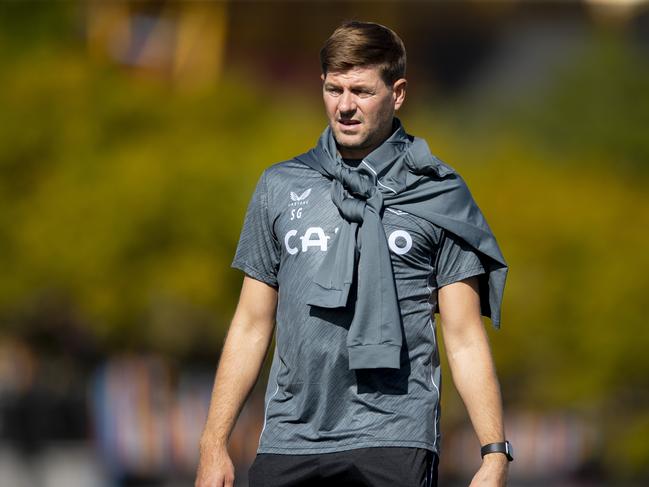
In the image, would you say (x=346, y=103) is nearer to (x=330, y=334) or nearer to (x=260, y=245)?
(x=260, y=245)

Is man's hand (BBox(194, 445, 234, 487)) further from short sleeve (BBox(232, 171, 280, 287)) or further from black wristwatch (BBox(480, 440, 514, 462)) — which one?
black wristwatch (BBox(480, 440, 514, 462))

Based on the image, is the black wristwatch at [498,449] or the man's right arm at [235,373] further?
the man's right arm at [235,373]

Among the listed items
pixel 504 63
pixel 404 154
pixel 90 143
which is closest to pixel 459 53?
pixel 504 63

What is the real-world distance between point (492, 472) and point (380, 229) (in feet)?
2.66

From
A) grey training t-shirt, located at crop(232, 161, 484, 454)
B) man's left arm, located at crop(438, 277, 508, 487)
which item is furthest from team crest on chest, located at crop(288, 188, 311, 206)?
man's left arm, located at crop(438, 277, 508, 487)

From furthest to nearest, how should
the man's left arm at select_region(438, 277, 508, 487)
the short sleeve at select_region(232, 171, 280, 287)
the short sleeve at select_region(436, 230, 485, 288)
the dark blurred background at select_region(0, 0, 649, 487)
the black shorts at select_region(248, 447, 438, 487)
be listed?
the dark blurred background at select_region(0, 0, 649, 487) < the short sleeve at select_region(232, 171, 280, 287) < the short sleeve at select_region(436, 230, 485, 288) < the man's left arm at select_region(438, 277, 508, 487) < the black shorts at select_region(248, 447, 438, 487)

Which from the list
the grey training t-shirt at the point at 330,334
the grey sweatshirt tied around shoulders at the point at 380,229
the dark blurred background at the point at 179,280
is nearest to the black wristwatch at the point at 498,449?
the grey training t-shirt at the point at 330,334

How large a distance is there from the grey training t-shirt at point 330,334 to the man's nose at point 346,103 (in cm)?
24

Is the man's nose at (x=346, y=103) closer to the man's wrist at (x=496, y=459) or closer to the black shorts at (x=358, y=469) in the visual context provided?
the black shorts at (x=358, y=469)

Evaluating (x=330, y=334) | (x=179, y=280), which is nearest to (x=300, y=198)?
(x=330, y=334)

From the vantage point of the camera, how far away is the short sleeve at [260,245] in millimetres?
5660

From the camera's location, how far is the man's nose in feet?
18.0

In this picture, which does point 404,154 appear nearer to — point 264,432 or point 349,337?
point 349,337

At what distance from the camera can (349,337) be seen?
537 centimetres
